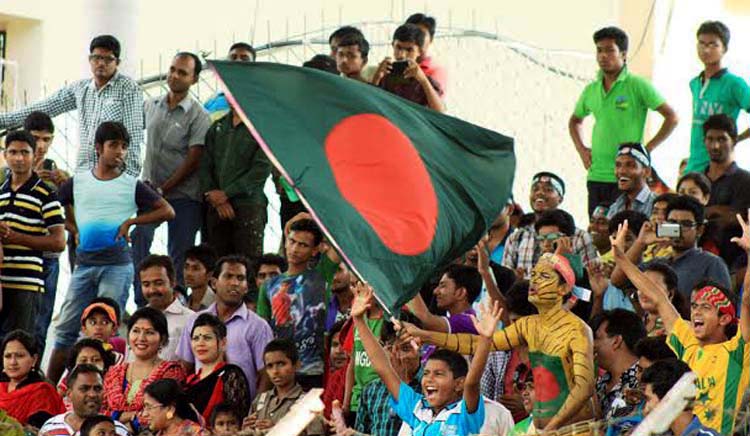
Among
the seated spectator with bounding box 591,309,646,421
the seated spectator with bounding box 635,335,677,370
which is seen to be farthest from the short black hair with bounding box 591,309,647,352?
the seated spectator with bounding box 635,335,677,370

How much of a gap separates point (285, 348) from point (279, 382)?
19cm

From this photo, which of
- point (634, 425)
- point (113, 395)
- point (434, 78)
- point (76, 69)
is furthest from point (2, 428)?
point (76, 69)

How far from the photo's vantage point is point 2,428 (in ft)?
36.6

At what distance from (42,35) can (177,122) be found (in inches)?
390

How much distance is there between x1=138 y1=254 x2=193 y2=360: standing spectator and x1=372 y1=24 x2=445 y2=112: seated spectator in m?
2.04

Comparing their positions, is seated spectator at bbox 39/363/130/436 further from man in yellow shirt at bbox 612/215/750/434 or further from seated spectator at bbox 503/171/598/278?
man in yellow shirt at bbox 612/215/750/434

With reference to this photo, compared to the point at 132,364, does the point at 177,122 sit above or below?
above

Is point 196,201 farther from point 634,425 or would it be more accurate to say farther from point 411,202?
point 634,425

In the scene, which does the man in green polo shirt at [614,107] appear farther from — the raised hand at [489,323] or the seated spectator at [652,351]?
the raised hand at [489,323]

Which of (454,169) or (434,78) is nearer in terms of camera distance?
(454,169)

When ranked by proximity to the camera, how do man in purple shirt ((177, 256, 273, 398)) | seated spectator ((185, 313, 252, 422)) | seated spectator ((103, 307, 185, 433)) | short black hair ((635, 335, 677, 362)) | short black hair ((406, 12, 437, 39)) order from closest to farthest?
short black hair ((635, 335, 677, 362)) → seated spectator ((185, 313, 252, 422)) → seated spectator ((103, 307, 185, 433)) → man in purple shirt ((177, 256, 273, 398)) → short black hair ((406, 12, 437, 39))

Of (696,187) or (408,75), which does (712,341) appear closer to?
(696,187)

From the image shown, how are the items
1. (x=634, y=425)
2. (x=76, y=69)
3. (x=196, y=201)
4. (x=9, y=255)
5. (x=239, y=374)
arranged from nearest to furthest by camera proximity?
(x=634, y=425) < (x=239, y=374) < (x=9, y=255) < (x=196, y=201) < (x=76, y=69)

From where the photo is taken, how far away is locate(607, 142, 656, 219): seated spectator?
1398cm
